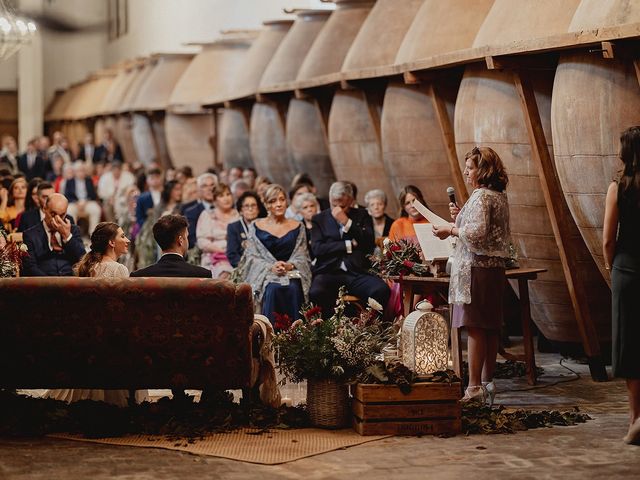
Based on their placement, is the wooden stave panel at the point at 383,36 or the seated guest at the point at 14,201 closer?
the seated guest at the point at 14,201

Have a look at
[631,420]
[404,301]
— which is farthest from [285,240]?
[631,420]

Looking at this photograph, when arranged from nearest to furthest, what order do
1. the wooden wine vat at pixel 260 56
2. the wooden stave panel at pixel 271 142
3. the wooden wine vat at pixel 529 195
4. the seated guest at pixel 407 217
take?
1. the wooden wine vat at pixel 529 195
2. the seated guest at pixel 407 217
3. the wooden stave panel at pixel 271 142
4. the wooden wine vat at pixel 260 56

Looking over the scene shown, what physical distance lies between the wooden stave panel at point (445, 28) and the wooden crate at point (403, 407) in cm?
410

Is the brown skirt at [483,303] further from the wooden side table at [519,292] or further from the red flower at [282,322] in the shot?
the red flower at [282,322]

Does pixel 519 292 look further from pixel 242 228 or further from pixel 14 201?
pixel 14 201

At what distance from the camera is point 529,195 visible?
956 centimetres

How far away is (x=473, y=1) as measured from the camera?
1103cm

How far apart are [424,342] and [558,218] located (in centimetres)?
198

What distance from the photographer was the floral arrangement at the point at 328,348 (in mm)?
7445

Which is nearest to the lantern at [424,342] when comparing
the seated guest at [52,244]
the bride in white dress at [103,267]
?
the bride in white dress at [103,267]

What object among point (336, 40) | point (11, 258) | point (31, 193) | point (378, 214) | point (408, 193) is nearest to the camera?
point (11, 258)

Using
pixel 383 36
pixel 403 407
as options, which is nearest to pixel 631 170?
pixel 403 407

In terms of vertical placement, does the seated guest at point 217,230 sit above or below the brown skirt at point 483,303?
above

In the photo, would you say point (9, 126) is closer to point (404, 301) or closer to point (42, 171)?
point (42, 171)
